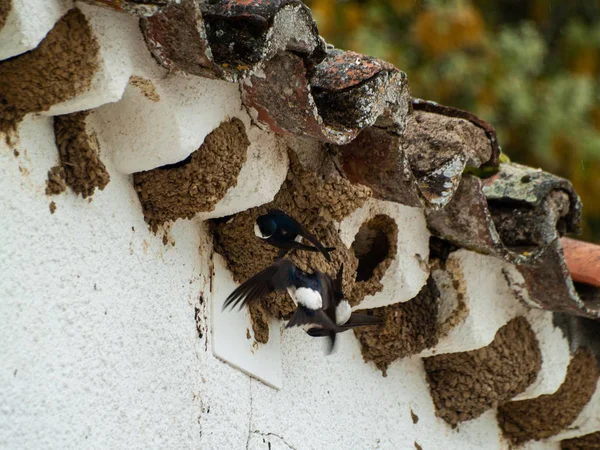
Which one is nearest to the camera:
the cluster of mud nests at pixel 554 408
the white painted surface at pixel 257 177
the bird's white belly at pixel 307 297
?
the white painted surface at pixel 257 177

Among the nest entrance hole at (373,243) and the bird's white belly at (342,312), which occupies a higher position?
the bird's white belly at (342,312)

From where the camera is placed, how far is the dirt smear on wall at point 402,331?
4531 mm

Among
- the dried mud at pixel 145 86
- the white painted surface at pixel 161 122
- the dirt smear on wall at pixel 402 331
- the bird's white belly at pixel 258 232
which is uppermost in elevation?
the dried mud at pixel 145 86

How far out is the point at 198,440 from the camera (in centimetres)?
347

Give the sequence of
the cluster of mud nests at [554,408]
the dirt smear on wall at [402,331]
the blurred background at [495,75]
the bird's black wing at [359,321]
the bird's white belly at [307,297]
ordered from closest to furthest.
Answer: the bird's white belly at [307,297] < the bird's black wing at [359,321] < the dirt smear on wall at [402,331] < the cluster of mud nests at [554,408] < the blurred background at [495,75]

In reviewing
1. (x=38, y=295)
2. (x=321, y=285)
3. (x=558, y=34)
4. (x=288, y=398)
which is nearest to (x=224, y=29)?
(x=38, y=295)

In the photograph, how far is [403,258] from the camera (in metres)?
4.27

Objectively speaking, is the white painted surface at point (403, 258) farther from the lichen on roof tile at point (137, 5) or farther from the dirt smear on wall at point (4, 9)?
the dirt smear on wall at point (4, 9)

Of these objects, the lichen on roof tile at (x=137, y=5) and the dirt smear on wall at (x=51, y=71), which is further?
the dirt smear on wall at (x=51, y=71)

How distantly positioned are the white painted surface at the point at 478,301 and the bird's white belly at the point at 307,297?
1.04 m

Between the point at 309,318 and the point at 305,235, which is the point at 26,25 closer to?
Result: the point at 305,235

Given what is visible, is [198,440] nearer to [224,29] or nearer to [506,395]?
[224,29]

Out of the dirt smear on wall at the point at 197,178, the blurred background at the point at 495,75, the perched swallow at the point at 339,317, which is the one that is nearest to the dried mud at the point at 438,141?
the perched swallow at the point at 339,317

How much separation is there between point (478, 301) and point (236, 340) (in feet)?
4.08
